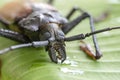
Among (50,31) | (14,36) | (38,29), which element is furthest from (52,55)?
(14,36)

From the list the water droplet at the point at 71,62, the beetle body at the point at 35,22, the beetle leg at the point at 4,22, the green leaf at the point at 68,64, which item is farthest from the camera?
the beetle leg at the point at 4,22

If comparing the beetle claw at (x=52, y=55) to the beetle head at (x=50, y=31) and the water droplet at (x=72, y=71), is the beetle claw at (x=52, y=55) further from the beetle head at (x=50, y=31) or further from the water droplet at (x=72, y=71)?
the water droplet at (x=72, y=71)

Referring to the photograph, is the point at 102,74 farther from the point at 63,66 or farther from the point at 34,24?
the point at 34,24

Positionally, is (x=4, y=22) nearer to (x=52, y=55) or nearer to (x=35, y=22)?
(x=35, y=22)

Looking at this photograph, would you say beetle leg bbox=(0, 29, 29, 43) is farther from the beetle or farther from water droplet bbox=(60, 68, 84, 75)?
water droplet bbox=(60, 68, 84, 75)

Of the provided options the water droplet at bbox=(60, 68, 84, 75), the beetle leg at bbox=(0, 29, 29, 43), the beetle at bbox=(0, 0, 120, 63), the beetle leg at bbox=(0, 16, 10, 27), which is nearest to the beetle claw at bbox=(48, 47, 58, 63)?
Result: the beetle at bbox=(0, 0, 120, 63)

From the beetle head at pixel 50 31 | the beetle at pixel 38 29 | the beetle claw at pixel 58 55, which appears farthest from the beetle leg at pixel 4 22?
the beetle claw at pixel 58 55

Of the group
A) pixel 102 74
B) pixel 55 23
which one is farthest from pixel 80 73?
pixel 55 23

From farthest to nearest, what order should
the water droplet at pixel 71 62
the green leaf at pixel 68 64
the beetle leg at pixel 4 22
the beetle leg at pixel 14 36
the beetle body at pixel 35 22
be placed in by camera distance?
1. the beetle leg at pixel 4 22
2. the beetle leg at pixel 14 36
3. the beetle body at pixel 35 22
4. the water droplet at pixel 71 62
5. the green leaf at pixel 68 64
